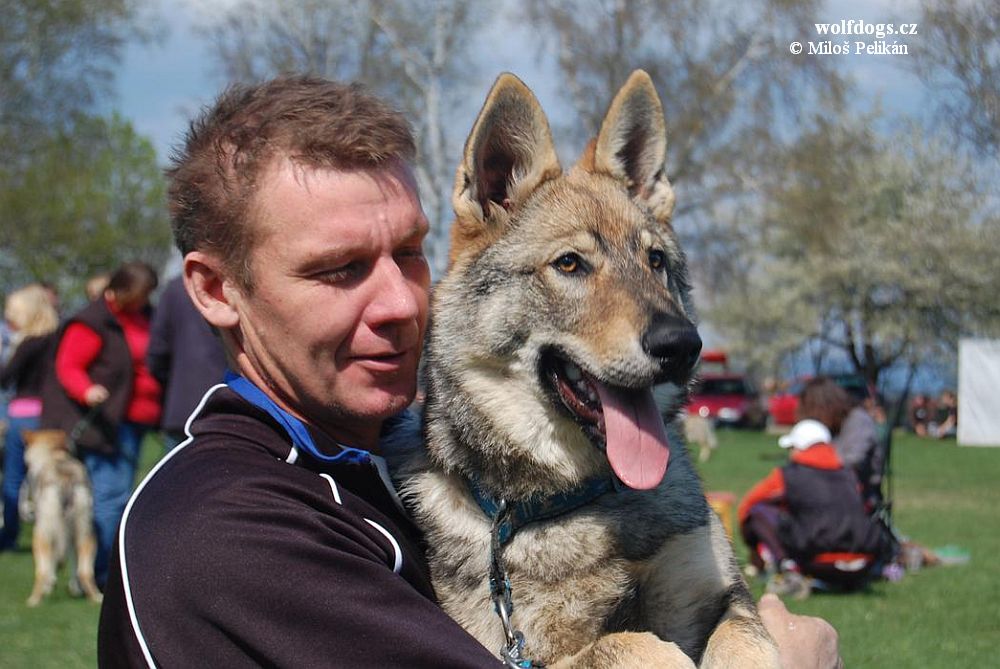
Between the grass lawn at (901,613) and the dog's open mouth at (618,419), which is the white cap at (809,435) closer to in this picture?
the grass lawn at (901,613)

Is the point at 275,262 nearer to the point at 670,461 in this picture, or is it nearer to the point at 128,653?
the point at 128,653

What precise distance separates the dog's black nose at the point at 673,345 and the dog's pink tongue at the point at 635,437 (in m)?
0.11

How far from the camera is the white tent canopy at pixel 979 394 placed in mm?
30625

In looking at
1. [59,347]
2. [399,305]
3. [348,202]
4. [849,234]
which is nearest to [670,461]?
[399,305]

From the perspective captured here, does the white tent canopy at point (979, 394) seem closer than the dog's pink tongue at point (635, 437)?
No

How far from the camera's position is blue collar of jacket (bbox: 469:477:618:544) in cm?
267

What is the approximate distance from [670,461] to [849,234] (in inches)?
1621

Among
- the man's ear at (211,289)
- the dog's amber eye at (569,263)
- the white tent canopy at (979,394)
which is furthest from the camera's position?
the white tent canopy at (979,394)

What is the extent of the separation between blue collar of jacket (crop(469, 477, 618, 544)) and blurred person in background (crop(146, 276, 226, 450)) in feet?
15.3

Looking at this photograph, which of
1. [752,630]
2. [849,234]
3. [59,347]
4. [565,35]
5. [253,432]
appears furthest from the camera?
[849,234]

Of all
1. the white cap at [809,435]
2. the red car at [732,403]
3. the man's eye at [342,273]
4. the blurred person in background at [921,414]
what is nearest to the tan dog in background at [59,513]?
the white cap at [809,435]

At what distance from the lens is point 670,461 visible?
2.80 meters

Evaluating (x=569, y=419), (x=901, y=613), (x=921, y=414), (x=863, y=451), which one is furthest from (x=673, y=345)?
(x=921, y=414)

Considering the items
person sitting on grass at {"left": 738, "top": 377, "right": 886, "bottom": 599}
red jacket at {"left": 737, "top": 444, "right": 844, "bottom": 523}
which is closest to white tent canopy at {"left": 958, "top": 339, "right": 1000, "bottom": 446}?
red jacket at {"left": 737, "top": 444, "right": 844, "bottom": 523}
